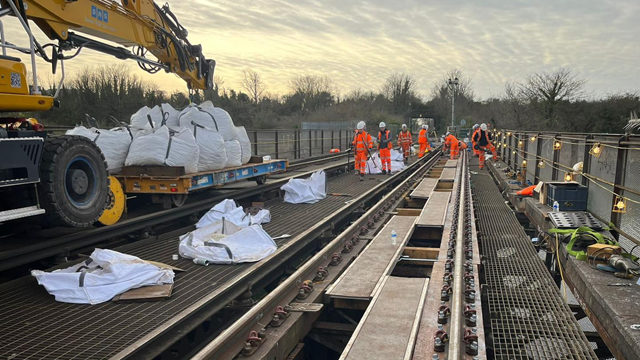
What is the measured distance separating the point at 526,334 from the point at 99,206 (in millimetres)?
5183

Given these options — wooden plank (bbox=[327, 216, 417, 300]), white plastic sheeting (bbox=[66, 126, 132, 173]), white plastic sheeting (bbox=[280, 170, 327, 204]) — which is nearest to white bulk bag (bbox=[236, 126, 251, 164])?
white plastic sheeting (bbox=[280, 170, 327, 204])

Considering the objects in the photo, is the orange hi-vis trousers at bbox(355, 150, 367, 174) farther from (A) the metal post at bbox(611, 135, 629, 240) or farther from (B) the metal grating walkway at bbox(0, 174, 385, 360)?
(B) the metal grating walkway at bbox(0, 174, 385, 360)

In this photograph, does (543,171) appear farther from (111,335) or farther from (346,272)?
(111,335)

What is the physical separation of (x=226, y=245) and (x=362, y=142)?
29.1 feet

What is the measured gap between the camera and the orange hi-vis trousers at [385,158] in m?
14.7

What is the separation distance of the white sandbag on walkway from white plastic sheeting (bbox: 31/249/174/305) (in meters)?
0.79

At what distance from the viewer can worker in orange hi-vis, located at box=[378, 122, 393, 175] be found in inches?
566

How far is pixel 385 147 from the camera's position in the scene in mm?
14594

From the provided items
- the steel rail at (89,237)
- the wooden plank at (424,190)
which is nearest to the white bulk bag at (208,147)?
the steel rail at (89,237)

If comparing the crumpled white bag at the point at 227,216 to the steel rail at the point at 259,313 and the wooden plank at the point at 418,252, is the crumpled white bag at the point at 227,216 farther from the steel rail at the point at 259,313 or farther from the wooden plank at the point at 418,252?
the wooden plank at the point at 418,252

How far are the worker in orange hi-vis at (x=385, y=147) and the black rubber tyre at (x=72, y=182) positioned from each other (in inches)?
391

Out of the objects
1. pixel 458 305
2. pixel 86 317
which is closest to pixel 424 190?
pixel 458 305

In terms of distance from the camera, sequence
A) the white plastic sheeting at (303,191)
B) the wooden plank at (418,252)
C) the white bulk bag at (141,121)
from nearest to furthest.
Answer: the wooden plank at (418,252) < the white bulk bag at (141,121) < the white plastic sheeting at (303,191)

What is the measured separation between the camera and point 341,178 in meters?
14.0
